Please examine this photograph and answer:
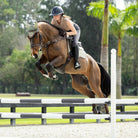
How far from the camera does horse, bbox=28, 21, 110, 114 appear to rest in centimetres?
568

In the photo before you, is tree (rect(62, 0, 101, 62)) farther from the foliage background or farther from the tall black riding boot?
the tall black riding boot

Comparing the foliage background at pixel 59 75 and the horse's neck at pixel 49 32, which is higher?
the horse's neck at pixel 49 32

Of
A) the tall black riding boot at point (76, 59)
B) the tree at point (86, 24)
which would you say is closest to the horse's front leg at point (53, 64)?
the tall black riding boot at point (76, 59)

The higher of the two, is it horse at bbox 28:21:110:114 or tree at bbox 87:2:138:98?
tree at bbox 87:2:138:98

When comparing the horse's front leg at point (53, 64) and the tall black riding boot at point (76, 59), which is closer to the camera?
the horse's front leg at point (53, 64)

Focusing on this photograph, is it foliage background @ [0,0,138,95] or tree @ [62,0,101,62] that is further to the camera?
foliage background @ [0,0,138,95]

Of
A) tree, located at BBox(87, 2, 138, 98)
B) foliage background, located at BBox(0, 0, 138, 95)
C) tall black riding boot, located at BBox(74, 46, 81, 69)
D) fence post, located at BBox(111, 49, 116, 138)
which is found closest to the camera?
fence post, located at BBox(111, 49, 116, 138)

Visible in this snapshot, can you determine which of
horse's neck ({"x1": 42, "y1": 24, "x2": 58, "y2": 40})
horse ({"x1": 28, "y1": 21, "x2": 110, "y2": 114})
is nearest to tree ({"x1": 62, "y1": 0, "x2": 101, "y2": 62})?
horse ({"x1": 28, "y1": 21, "x2": 110, "y2": 114})

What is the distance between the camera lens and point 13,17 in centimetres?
5378

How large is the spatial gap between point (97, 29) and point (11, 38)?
15.1 meters

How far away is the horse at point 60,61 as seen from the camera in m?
5.68

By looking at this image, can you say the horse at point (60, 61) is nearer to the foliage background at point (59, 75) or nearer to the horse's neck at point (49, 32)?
the horse's neck at point (49, 32)

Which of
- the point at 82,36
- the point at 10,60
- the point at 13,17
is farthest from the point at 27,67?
the point at 13,17

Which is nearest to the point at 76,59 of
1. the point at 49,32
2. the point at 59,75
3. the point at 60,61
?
the point at 60,61
